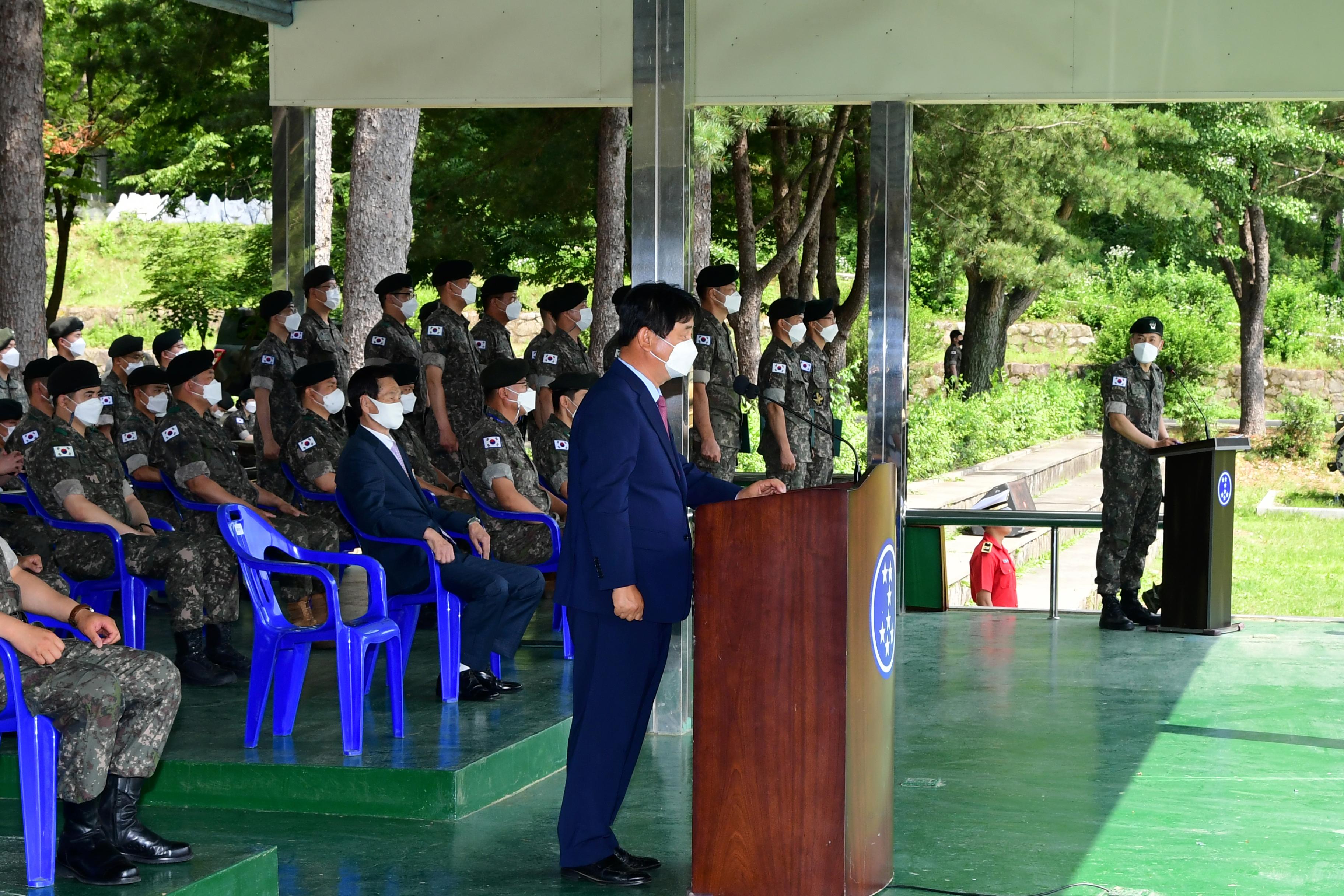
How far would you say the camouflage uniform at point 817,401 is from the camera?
9359 millimetres

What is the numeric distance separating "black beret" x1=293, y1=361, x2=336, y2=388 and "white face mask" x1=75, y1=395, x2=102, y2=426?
32.6 inches

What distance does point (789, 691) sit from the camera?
373 cm

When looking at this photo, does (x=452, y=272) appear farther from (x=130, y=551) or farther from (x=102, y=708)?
(x=102, y=708)

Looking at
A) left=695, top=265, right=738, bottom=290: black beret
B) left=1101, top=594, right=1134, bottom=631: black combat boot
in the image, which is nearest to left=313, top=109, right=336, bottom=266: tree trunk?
left=695, top=265, right=738, bottom=290: black beret

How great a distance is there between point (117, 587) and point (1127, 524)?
17.4 ft

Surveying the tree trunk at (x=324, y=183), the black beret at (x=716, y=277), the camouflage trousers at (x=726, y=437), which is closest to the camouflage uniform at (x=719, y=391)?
the camouflage trousers at (x=726, y=437)

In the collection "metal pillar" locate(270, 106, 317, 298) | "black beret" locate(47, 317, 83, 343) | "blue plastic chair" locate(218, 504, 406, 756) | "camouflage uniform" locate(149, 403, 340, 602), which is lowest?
"blue plastic chair" locate(218, 504, 406, 756)

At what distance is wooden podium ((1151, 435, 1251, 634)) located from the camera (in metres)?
8.12

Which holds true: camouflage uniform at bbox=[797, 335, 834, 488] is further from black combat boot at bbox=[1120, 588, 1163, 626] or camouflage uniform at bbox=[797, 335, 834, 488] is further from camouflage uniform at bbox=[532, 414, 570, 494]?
camouflage uniform at bbox=[532, 414, 570, 494]

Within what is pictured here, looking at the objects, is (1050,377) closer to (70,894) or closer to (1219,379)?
(1219,379)

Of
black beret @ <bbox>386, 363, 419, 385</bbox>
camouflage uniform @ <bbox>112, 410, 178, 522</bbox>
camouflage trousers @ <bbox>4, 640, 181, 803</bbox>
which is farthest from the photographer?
camouflage uniform @ <bbox>112, 410, 178, 522</bbox>

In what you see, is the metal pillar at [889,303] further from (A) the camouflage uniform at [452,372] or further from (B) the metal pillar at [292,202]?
(B) the metal pillar at [292,202]

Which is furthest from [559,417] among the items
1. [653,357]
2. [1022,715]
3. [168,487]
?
[653,357]

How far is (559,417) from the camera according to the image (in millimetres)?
7316
